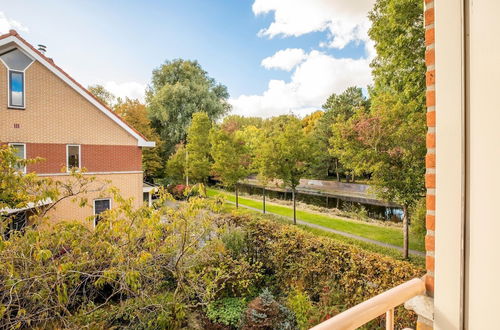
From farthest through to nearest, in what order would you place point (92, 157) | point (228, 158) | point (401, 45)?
1. point (228, 158)
2. point (92, 157)
3. point (401, 45)

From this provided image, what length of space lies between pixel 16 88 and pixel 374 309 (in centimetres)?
1113

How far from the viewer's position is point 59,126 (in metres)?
8.98

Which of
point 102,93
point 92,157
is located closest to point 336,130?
point 92,157

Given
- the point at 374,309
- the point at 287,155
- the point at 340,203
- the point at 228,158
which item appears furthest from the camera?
the point at 340,203

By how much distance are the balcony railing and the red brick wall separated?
9.73m

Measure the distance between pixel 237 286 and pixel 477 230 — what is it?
4.40 metres

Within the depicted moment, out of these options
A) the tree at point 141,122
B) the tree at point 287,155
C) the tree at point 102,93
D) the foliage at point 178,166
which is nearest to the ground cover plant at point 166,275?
the tree at point 287,155

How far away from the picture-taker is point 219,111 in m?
21.2

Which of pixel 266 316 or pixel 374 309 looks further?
pixel 266 316

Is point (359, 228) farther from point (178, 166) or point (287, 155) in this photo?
point (178, 166)

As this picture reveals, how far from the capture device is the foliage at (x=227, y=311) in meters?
4.00

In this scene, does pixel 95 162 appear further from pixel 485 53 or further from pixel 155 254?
pixel 485 53

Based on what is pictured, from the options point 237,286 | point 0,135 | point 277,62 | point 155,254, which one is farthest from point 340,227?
point 277,62

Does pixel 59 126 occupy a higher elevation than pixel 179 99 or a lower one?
lower
